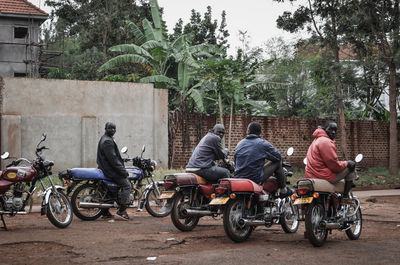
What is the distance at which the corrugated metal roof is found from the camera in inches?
1144

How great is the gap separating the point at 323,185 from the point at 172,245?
91.4 inches

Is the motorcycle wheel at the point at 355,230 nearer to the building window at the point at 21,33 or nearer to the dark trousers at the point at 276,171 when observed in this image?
the dark trousers at the point at 276,171

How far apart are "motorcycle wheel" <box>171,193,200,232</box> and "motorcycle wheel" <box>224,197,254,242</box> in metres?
1.35

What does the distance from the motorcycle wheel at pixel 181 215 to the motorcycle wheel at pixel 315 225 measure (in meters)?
2.36

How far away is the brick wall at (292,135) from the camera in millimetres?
20750

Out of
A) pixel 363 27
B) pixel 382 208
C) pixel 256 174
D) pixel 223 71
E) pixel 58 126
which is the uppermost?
pixel 363 27

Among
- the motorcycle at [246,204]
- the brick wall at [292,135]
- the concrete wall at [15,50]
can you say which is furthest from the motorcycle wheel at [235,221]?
the concrete wall at [15,50]

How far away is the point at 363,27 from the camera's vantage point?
2333cm

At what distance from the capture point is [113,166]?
1068 cm

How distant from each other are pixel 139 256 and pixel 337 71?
60.1ft

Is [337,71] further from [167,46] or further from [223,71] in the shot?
[167,46]

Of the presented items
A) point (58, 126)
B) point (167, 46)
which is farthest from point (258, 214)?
point (167, 46)

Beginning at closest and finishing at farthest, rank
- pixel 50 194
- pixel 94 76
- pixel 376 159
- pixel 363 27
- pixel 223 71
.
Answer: pixel 50 194
pixel 223 71
pixel 363 27
pixel 376 159
pixel 94 76

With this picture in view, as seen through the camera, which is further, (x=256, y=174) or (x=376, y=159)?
(x=376, y=159)
